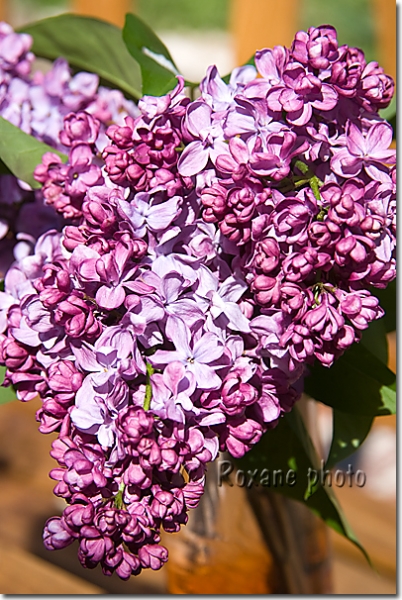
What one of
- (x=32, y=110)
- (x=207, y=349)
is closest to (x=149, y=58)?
(x=32, y=110)

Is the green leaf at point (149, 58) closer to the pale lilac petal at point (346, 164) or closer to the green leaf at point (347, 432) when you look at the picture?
the pale lilac petal at point (346, 164)

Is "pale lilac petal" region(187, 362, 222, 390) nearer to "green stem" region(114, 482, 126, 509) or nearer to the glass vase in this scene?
"green stem" region(114, 482, 126, 509)

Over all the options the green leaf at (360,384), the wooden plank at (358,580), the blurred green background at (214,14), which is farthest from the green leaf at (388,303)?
the blurred green background at (214,14)

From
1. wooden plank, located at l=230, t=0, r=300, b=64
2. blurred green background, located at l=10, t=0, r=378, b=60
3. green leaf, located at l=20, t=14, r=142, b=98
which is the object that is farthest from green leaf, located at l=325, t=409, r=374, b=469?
blurred green background, located at l=10, t=0, r=378, b=60

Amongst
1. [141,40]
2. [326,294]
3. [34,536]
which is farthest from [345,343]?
[34,536]

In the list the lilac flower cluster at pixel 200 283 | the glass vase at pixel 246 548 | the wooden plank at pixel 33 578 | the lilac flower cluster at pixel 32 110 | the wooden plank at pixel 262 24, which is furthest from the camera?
the wooden plank at pixel 262 24

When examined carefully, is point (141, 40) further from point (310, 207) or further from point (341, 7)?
point (341, 7)
